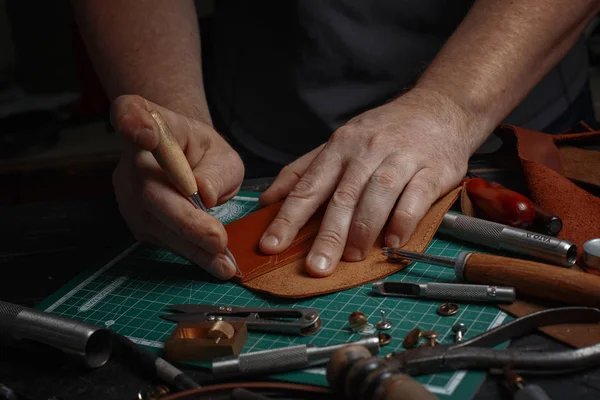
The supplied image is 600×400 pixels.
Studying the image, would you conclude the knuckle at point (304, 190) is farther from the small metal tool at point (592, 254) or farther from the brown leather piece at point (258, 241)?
the small metal tool at point (592, 254)

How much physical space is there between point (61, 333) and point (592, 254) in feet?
2.80

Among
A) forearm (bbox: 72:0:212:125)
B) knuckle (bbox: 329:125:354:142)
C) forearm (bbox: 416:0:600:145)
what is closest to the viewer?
knuckle (bbox: 329:125:354:142)

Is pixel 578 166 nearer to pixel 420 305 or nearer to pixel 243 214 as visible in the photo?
pixel 420 305

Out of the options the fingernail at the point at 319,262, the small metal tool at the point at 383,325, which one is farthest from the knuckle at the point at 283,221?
the small metal tool at the point at 383,325

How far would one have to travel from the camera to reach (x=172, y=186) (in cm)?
134

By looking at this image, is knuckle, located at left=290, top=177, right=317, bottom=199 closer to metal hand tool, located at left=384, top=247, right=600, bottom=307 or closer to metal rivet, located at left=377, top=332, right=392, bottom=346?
metal hand tool, located at left=384, top=247, right=600, bottom=307

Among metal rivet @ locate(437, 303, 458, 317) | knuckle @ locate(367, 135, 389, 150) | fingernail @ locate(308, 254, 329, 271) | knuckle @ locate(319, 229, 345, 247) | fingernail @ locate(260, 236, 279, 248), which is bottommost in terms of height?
fingernail @ locate(260, 236, 279, 248)

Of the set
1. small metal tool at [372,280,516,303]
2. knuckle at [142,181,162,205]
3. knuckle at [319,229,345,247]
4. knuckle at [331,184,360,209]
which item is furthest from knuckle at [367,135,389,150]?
knuckle at [142,181,162,205]

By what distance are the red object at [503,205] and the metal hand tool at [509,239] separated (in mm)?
47

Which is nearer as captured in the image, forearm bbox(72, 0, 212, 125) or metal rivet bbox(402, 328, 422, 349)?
metal rivet bbox(402, 328, 422, 349)

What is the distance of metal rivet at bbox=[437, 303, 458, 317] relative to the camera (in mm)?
1126

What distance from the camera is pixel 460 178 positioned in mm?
1478

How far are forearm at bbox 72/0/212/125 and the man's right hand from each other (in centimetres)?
26

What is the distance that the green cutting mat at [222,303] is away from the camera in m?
1.08
